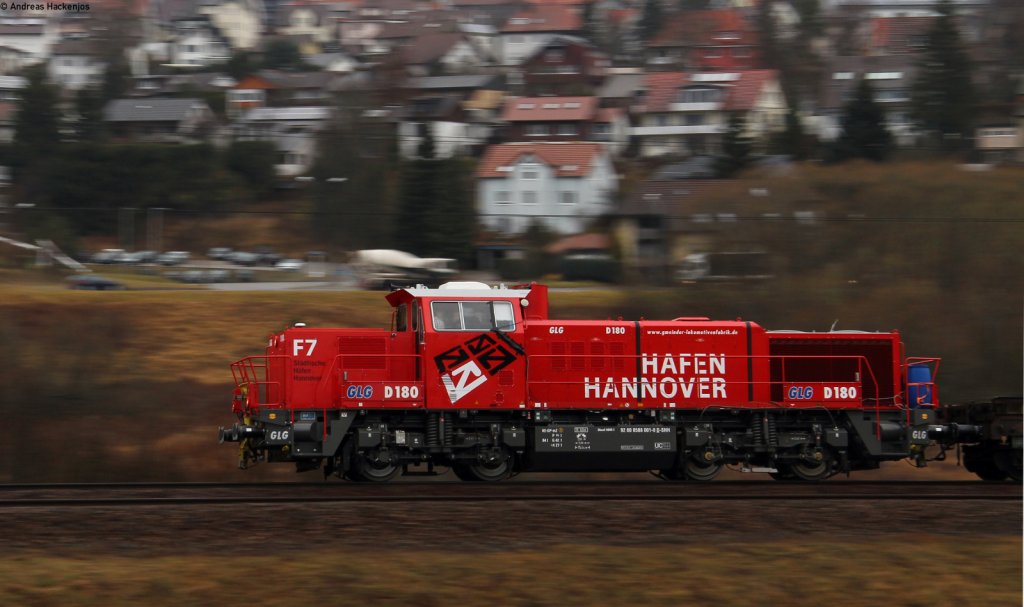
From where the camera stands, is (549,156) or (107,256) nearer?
(107,256)

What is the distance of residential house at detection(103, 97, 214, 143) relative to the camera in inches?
2116

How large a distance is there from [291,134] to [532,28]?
6487cm

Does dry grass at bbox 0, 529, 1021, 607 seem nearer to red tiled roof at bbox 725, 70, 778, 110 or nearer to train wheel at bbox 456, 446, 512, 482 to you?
train wheel at bbox 456, 446, 512, 482

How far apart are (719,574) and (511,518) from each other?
3.34 m

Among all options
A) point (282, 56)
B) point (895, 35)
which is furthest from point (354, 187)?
point (282, 56)

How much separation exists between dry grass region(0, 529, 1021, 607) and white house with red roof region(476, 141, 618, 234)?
1344 inches

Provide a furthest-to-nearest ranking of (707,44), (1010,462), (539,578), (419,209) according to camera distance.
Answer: (707,44)
(419,209)
(1010,462)
(539,578)

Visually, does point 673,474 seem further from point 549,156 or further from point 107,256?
point 549,156

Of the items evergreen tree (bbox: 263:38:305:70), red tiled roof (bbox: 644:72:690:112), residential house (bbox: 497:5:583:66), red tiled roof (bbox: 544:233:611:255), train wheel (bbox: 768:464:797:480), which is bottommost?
train wheel (bbox: 768:464:797:480)

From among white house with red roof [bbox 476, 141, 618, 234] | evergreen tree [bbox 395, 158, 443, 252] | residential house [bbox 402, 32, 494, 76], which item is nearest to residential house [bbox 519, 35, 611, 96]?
residential house [bbox 402, 32, 494, 76]

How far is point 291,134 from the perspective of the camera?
53.6 meters

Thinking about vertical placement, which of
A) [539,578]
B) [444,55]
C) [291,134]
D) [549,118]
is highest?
[444,55]

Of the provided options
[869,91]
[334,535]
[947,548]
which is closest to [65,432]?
[334,535]

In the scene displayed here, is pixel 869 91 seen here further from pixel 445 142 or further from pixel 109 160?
pixel 109 160
